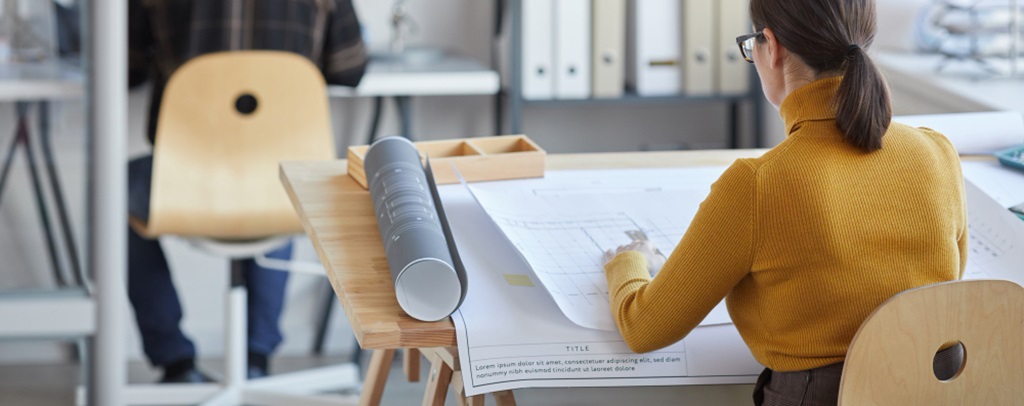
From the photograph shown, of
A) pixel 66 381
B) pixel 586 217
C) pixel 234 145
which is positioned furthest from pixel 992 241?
pixel 66 381

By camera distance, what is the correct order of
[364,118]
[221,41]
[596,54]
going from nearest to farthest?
[221,41] → [596,54] → [364,118]

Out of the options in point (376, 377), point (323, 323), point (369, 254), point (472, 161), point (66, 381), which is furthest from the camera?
point (323, 323)

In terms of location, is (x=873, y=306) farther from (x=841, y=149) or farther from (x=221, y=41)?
(x=221, y=41)

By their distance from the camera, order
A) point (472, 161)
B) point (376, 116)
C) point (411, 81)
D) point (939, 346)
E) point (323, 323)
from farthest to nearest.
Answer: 1. point (323, 323)
2. point (376, 116)
3. point (411, 81)
4. point (472, 161)
5. point (939, 346)

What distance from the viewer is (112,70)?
6.69 ft

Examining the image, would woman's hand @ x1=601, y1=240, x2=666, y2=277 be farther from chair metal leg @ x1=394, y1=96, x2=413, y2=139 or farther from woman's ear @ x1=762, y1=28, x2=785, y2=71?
chair metal leg @ x1=394, y1=96, x2=413, y2=139

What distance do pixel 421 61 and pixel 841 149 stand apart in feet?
6.32

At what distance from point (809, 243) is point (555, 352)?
25 centimetres

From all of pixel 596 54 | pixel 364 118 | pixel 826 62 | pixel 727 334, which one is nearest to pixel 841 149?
pixel 826 62

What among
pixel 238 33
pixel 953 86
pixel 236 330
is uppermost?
pixel 238 33

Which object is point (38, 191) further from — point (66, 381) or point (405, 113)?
point (405, 113)

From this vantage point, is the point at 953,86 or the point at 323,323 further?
the point at 323,323

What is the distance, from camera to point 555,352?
1.10m

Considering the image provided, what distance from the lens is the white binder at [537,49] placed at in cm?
280
